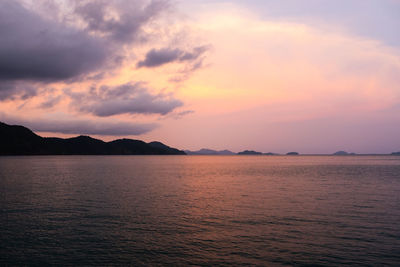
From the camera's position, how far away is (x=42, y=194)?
174 ft

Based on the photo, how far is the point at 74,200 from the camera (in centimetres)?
4678

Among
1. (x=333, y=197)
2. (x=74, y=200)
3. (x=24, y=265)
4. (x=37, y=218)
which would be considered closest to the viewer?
(x=24, y=265)

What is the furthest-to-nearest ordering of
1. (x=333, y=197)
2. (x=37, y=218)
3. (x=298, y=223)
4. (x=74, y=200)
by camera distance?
1. (x=333, y=197)
2. (x=74, y=200)
3. (x=37, y=218)
4. (x=298, y=223)

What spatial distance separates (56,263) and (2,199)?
33.4 m

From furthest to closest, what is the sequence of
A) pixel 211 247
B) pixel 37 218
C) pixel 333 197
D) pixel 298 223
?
1. pixel 333 197
2. pixel 37 218
3. pixel 298 223
4. pixel 211 247

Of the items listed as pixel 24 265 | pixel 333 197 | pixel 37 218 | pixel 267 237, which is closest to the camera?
pixel 24 265

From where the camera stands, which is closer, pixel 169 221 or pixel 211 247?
pixel 211 247

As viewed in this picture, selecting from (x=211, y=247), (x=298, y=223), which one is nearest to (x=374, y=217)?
(x=298, y=223)

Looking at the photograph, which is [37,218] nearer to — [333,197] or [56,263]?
[56,263]

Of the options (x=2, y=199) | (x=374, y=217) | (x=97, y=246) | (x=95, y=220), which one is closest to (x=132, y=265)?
(x=97, y=246)

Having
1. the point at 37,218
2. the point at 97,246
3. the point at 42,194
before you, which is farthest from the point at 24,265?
the point at 42,194

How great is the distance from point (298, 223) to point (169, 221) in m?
13.9

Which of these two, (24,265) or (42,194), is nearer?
(24,265)

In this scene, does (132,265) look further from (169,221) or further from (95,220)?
(95,220)
